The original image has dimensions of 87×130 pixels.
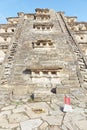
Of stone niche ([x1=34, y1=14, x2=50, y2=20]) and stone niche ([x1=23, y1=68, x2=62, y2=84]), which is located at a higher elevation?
stone niche ([x1=34, y1=14, x2=50, y2=20])

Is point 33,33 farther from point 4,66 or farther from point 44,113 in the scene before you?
point 44,113

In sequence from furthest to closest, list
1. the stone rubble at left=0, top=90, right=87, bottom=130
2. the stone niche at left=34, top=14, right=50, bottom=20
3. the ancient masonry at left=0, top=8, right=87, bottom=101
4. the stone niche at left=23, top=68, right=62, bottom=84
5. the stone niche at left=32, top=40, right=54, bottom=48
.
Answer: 1. the stone niche at left=34, top=14, right=50, bottom=20
2. the stone niche at left=32, top=40, right=54, bottom=48
3. the stone niche at left=23, top=68, right=62, bottom=84
4. the ancient masonry at left=0, top=8, right=87, bottom=101
5. the stone rubble at left=0, top=90, right=87, bottom=130

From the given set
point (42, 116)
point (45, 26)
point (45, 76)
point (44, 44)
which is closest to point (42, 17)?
point (45, 26)

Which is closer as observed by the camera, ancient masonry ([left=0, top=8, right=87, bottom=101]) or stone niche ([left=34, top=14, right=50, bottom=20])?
ancient masonry ([left=0, top=8, right=87, bottom=101])

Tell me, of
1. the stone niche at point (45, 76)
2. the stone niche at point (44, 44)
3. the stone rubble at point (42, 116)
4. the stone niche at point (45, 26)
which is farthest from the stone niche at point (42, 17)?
the stone rubble at point (42, 116)

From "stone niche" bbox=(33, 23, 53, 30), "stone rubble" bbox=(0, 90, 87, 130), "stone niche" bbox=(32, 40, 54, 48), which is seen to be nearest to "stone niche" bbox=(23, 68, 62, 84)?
"stone rubble" bbox=(0, 90, 87, 130)

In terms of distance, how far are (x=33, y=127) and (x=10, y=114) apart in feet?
4.48

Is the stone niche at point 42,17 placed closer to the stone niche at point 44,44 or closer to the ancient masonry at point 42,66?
the ancient masonry at point 42,66

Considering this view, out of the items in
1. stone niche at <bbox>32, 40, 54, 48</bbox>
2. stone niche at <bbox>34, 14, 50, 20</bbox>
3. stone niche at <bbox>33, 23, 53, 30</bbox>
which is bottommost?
stone niche at <bbox>32, 40, 54, 48</bbox>

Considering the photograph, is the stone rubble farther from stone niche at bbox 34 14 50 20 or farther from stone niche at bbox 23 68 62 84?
stone niche at bbox 34 14 50 20

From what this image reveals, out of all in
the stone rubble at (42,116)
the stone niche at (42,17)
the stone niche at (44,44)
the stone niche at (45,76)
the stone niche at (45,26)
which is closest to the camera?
the stone rubble at (42,116)

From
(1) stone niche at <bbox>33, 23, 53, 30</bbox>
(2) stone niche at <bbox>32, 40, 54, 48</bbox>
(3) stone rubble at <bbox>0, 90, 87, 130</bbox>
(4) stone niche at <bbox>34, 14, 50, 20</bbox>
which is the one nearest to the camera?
(3) stone rubble at <bbox>0, 90, 87, 130</bbox>

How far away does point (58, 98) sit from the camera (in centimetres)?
1010

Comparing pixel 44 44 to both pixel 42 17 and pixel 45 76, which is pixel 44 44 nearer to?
pixel 45 76
